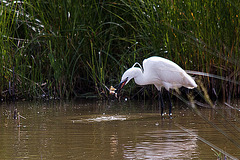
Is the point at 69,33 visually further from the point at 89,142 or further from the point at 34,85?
the point at 89,142

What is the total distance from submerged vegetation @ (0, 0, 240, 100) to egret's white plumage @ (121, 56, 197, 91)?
1.90 ft

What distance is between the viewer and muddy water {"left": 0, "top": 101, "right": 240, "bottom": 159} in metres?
3.51

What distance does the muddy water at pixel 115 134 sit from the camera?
351 cm

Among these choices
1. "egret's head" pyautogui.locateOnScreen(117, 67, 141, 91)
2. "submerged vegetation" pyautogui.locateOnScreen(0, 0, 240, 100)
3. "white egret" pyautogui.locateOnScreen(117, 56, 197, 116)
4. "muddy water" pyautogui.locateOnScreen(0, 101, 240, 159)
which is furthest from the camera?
"submerged vegetation" pyautogui.locateOnScreen(0, 0, 240, 100)

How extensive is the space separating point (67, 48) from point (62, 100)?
3.25 feet

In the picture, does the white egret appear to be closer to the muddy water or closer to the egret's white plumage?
the egret's white plumage

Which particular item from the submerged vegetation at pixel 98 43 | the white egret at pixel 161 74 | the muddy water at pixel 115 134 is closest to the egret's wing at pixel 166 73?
the white egret at pixel 161 74

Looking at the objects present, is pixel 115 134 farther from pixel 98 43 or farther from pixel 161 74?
pixel 98 43

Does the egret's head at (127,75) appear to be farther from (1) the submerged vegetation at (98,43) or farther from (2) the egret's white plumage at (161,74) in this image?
(1) the submerged vegetation at (98,43)

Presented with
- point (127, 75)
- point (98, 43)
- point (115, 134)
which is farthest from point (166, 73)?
point (98, 43)

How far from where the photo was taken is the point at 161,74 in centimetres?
671

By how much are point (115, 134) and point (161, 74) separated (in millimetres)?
2279

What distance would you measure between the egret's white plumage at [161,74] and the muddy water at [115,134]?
0.44 m

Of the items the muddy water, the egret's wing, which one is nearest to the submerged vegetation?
the egret's wing
